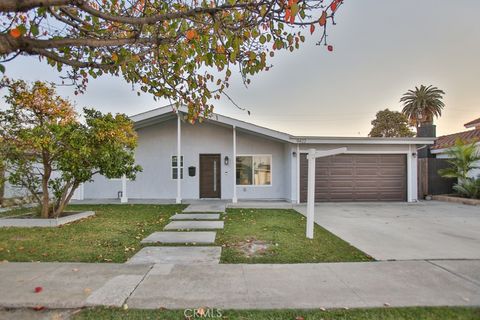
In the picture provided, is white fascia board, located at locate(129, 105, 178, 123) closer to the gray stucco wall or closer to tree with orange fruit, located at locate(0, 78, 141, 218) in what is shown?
the gray stucco wall

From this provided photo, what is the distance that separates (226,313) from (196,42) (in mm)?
2848

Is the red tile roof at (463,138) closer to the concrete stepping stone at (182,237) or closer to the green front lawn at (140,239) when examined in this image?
the green front lawn at (140,239)

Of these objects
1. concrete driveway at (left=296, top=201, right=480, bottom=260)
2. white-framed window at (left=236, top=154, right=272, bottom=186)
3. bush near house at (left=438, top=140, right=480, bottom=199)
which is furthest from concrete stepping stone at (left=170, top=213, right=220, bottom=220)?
bush near house at (left=438, top=140, right=480, bottom=199)

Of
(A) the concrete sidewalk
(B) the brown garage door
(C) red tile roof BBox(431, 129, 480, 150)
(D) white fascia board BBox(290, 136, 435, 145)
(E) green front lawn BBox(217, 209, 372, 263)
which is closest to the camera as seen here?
(A) the concrete sidewalk

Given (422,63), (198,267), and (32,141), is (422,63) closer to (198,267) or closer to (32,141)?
(198,267)

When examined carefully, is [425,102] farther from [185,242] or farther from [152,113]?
[185,242]

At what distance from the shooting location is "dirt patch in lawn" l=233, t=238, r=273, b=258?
16.4ft

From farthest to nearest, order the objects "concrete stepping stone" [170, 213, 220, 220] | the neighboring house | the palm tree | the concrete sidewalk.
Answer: the palm tree → the neighboring house → "concrete stepping stone" [170, 213, 220, 220] → the concrete sidewalk

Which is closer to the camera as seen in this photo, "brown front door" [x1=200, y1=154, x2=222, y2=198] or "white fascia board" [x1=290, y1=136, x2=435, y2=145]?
"white fascia board" [x1=290, y1=136, x2=435, y2=145]

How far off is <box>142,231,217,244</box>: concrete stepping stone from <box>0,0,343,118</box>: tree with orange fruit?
2.73 m

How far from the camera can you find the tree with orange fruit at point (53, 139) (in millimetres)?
7062

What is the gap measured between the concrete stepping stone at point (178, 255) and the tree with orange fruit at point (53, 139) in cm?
357

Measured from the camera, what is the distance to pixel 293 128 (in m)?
41.0

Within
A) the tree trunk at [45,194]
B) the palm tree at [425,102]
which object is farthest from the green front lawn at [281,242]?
the palm tree at [425,102]
